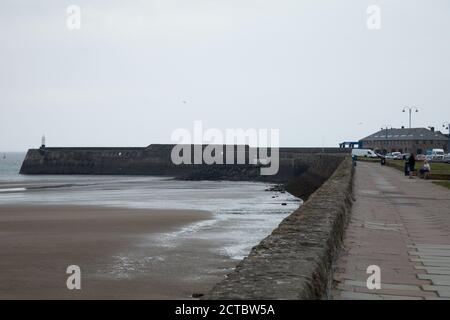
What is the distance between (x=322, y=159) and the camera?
51.5 m

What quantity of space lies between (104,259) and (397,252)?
275 inches

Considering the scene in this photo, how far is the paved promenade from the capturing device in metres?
5.57

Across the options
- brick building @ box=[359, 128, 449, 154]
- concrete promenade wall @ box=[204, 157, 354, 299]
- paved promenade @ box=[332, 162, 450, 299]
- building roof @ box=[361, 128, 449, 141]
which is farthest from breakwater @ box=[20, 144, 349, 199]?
concrete promenade wall @ box=[204, 157, 354, 299]

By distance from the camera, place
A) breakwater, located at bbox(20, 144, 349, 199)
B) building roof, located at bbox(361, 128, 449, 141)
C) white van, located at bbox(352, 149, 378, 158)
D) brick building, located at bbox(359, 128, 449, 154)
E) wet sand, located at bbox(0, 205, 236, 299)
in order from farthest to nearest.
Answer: building roof, located at bbox(361, 128, 449, 141) → brick building, located at bbox(359, 128, 449, 154) → white van, located at bbox(352, 149, 378, 158) → breakwater, located at bbox(20, 144, 349, 199) → wet sand, located at bbox(0, 205, 236, 299)

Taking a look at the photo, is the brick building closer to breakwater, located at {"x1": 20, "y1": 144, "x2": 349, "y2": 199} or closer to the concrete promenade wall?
breakwater, located at {"x1": 20, "y1": 144, "x2": 349, "y2": 199}

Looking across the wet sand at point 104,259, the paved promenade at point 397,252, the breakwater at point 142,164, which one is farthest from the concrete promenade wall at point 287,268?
the breakwater at point 142,164

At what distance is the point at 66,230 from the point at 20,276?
23.4ft

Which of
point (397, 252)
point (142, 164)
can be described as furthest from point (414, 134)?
point (397, 252)

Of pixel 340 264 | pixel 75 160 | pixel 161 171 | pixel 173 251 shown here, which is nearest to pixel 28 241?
pixel 173 251

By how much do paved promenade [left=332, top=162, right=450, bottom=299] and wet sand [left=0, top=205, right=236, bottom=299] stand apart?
9.43ft

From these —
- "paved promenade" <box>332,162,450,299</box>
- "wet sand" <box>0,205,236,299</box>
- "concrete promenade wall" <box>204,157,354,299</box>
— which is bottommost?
"wet sand" <box>0,205,236,299</box>

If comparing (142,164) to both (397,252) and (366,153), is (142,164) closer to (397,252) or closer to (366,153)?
(366,153)

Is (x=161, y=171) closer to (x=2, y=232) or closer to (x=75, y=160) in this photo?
(x=75, y=160)

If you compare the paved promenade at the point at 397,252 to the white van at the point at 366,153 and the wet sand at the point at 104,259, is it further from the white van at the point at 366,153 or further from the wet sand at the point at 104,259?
the white van at the point at 366,153
